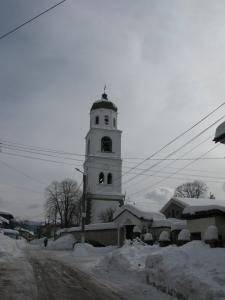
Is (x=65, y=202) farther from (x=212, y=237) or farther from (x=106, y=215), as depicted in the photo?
(x=212, y=237)

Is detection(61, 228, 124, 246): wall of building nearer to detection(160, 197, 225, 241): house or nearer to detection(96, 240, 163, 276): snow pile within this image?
detection(96, 240, 163, 276): snow pile

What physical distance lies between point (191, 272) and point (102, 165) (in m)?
55.1

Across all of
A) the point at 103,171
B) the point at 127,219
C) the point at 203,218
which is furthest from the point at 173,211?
the point at 203,218

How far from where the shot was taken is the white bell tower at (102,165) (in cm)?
6575

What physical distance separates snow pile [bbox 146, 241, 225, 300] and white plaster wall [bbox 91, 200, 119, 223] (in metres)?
49.3

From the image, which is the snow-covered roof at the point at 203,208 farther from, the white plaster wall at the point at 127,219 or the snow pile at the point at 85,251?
the white plaster wall at the point at 127,219

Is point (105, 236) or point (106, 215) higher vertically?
point (106, 215)

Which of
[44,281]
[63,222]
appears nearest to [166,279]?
[44,281]

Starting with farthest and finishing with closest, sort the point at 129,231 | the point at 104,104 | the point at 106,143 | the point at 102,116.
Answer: the point at 104,104, the point at 102,116, the point at 106,143, the point at 129,231

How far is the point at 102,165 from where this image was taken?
66.7 metres

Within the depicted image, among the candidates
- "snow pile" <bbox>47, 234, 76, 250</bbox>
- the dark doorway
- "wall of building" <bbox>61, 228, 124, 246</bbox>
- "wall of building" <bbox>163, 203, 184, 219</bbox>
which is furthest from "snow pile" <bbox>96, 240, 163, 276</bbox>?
"snow pile" <bbox>47, 234, 76, 250</bbox>

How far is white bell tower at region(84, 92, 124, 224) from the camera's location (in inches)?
2589

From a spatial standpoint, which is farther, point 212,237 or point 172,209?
point 172,209

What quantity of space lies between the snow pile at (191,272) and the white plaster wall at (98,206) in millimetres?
49348
